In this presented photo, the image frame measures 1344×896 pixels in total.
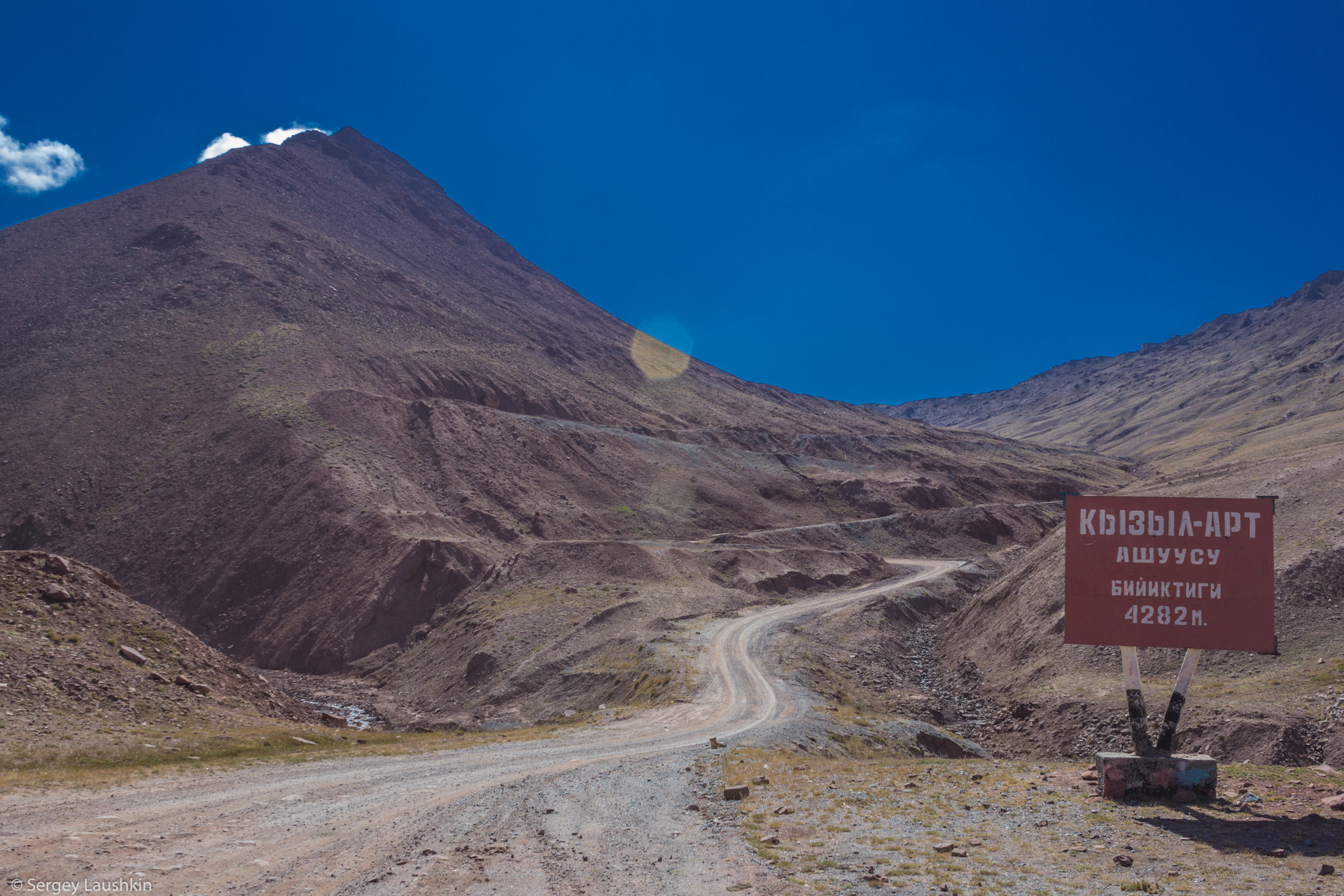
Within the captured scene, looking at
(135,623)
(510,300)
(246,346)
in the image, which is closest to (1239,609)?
(135,623)

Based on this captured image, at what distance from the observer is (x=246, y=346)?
77125 mm

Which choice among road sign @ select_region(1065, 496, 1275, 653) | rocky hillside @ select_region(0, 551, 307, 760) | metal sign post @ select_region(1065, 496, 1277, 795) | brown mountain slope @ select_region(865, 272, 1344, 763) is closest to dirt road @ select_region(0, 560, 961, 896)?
rocky hillside @ select_region(0, 551, 307, 760)

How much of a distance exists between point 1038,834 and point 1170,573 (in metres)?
5.22

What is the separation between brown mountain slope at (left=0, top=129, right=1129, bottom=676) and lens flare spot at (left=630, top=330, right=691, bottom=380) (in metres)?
1.52

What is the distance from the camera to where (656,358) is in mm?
146000

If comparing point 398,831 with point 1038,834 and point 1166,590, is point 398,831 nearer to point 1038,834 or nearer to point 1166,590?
point 1038,834

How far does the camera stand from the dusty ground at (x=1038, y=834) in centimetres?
866

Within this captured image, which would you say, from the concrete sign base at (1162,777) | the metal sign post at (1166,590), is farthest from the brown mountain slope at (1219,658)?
the metal sign post at (1166,590)

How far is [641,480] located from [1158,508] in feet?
227

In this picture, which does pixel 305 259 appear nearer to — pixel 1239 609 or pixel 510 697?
pixel 510 697

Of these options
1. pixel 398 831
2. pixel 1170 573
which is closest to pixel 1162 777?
pixel 1170 573

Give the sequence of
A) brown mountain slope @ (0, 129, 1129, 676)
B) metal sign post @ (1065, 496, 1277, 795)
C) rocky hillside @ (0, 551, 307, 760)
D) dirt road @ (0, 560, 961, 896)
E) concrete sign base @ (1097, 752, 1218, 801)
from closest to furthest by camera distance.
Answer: dirt road @ (0, 560, 961, 896) → concrete sign base @ (1097, 752, 1218, 801) → metal sign post @ (1065, 496, 1277, 795) → rocky hillside @ (0, 551, 307, 760) → brown mountain slope @ (0, 129, 1129, 676)

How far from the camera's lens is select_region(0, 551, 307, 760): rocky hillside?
16.6 metres

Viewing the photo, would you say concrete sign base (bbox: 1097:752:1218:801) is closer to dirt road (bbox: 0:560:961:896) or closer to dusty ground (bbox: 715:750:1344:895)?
dusty ground (bbox: 715:750:1344:895)
